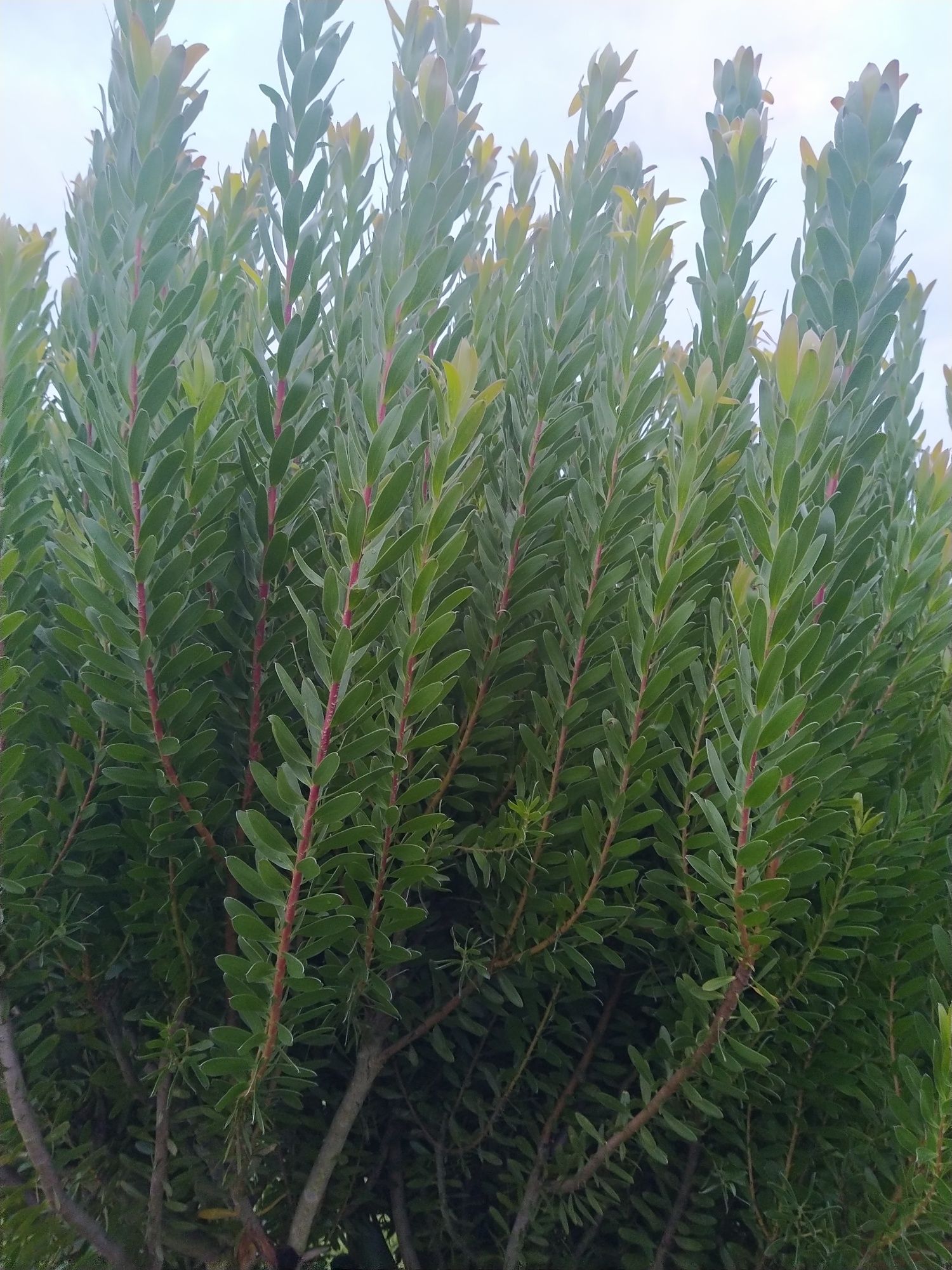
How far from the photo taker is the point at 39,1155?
0.77 metres

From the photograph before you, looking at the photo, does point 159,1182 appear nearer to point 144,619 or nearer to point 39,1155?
point 39,1155

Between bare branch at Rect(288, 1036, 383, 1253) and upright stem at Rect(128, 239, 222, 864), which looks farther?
bare branch at Rect(288, 1036, 383, 1253)

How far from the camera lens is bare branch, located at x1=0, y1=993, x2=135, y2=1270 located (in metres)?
0.77

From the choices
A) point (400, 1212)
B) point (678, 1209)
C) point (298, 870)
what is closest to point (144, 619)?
point (298, 870)

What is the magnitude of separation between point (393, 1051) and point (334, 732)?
0.33m

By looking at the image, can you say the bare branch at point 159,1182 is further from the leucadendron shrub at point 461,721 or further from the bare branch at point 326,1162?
the bare branch at point 326,1162

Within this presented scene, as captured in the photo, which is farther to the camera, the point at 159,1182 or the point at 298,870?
the point at 159,1182

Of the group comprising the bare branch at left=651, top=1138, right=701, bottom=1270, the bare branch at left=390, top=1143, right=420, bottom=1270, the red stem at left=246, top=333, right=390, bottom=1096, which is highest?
the red stem at left=246, top=333, right=390, bottom=1096

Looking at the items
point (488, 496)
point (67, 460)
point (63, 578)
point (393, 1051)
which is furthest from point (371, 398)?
point (393, 1051)

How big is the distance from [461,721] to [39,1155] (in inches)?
19.8

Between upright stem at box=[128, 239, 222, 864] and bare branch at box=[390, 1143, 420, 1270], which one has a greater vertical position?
upright stem at box=[128, 239, 222, 864]

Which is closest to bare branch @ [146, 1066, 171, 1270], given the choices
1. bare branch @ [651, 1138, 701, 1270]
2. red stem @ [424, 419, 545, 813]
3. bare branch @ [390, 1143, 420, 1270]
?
bare branch @ [390, 1143, 420, 1270]

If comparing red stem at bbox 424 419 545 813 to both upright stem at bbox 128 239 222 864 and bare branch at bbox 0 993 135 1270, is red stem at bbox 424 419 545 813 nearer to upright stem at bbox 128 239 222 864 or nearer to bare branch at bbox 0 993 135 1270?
upright stem at bbox 128 239 222 864

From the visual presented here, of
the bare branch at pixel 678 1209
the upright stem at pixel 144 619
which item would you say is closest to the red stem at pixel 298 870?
the upright stem at pixel 144 619
